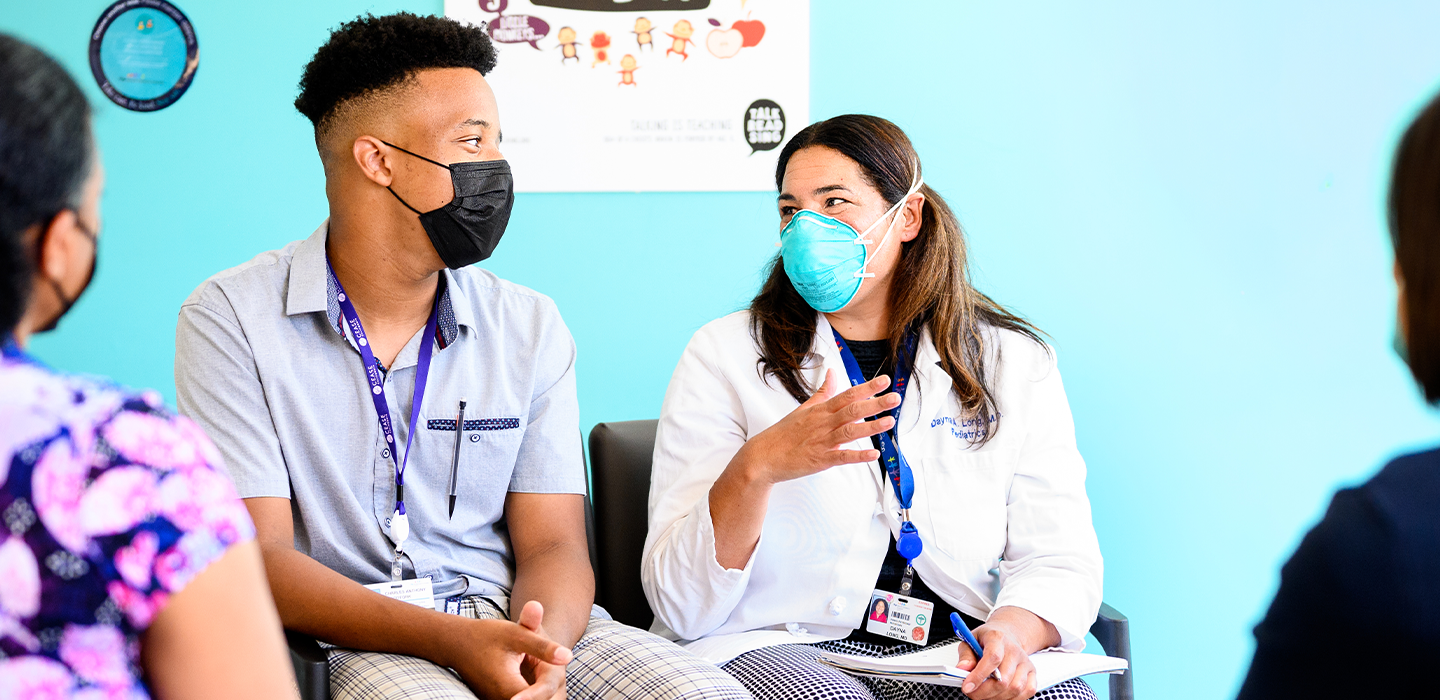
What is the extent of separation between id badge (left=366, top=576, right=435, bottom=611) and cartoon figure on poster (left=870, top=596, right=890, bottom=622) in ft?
2.58

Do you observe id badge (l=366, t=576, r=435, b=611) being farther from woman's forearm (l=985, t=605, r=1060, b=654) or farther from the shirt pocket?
woman's forearm (l=985, t=605, r=1060, b=654)

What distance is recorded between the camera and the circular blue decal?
258cm

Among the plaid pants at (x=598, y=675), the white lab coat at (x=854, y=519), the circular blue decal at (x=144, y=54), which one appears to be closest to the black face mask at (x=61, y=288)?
the plaid pants at (x=598, y=675)

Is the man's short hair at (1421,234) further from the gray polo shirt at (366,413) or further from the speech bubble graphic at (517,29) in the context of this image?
the speech bubble graphic at (517,29)

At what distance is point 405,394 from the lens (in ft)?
5.90

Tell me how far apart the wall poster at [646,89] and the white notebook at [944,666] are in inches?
55.1

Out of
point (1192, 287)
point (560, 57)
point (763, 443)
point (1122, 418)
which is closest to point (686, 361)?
point (763, 443)

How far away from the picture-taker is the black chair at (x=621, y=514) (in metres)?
2.06

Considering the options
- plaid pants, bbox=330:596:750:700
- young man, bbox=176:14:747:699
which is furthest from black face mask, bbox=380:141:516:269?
plaid pants, bbox=330:596:750:700

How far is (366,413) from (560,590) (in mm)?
451

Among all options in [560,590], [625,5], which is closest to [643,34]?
[625,5]

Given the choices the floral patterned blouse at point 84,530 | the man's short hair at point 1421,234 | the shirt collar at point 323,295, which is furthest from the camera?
the shirt collar at point 323,295

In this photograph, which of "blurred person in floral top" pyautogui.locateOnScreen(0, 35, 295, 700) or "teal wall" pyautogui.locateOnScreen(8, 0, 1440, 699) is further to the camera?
"teal wall" pyautogui.locateOnScreen(8, 0, 1440, 699)

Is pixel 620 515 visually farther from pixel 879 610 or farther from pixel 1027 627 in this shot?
pixel 1027 627
